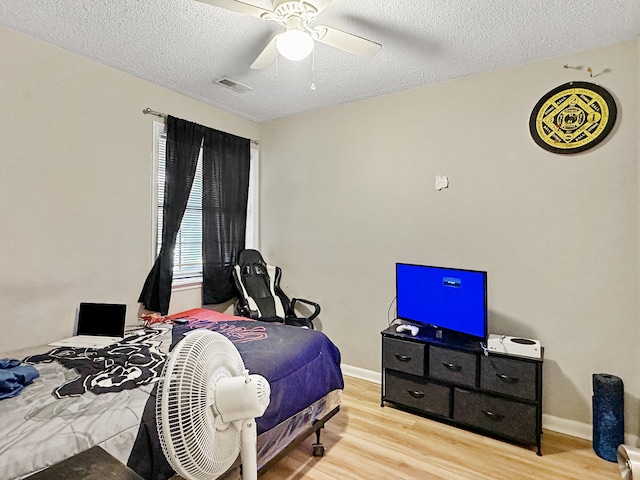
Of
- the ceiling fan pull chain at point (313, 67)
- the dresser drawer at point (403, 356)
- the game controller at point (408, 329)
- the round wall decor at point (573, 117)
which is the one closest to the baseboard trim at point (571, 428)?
the dresser drawer at point (403, 356)

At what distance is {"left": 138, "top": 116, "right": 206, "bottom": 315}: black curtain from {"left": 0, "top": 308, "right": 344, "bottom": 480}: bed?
31 centimetres

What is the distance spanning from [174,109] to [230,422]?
117 inches

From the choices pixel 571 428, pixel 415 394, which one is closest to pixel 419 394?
pixel 415 394

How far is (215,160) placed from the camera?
3.64m

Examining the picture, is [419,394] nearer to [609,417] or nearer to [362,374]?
[362,374]

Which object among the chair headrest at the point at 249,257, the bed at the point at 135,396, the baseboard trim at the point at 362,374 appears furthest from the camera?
the chair headrest at the point at 249,257

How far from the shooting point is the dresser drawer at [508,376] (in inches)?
91.9

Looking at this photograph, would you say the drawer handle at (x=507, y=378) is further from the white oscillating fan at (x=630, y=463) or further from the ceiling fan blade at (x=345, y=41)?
the ceiling fan blade at (x=345, y=41)

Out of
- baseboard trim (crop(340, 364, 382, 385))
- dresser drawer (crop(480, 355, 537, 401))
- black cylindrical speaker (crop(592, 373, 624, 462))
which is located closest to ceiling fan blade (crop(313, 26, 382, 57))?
dresser drawer (crop(480, 355, 537, 401))

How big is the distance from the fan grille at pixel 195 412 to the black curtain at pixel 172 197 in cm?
217

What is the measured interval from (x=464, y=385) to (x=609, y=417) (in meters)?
0.84

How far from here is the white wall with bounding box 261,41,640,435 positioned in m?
2.40

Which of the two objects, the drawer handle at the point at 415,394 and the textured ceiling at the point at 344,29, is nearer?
the textured ceiling at the point at 344,29

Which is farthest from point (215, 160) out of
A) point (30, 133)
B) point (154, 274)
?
point (30, 133)
